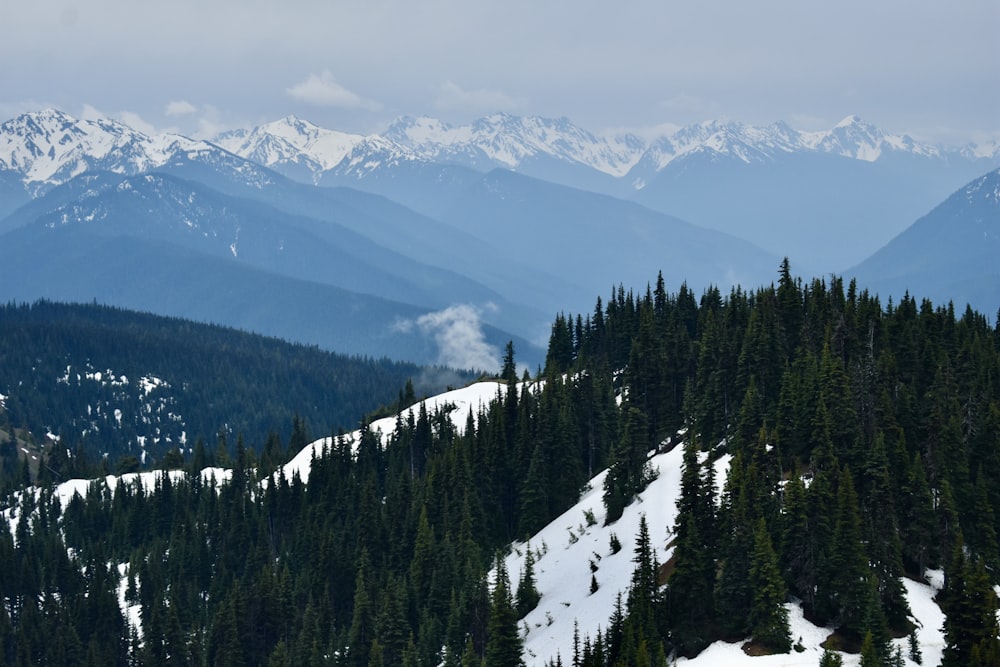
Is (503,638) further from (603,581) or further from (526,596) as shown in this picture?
(526,596)

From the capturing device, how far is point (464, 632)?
3999 inches

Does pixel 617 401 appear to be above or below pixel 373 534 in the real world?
above

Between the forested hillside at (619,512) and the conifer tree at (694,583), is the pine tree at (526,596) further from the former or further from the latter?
the conifer tree at (694,583)

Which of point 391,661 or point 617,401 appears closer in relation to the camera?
point 391,661

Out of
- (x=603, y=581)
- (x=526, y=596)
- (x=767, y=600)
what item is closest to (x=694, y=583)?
(x=767, y=600)

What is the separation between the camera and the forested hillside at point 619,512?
7819cm

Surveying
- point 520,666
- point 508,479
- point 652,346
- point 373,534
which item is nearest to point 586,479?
point 508,479

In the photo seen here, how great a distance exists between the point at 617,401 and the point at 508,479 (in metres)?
23.6

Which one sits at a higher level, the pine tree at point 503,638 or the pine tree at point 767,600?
the pine tree at point 767,600

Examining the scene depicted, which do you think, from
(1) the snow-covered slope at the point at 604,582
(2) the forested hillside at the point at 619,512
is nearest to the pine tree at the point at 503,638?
(2) the forested hillside at the point at 619,512

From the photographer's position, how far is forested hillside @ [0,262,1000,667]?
78.2m

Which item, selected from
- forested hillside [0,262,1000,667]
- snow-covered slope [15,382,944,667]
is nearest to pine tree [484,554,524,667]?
forested hillside [0,262,1000,667]

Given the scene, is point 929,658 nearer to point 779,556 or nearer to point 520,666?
point 779,556

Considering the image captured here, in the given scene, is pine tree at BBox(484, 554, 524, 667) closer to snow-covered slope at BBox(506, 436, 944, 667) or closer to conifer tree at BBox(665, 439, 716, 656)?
snow-covered slope at BBox(506, 436, 944, 667)
